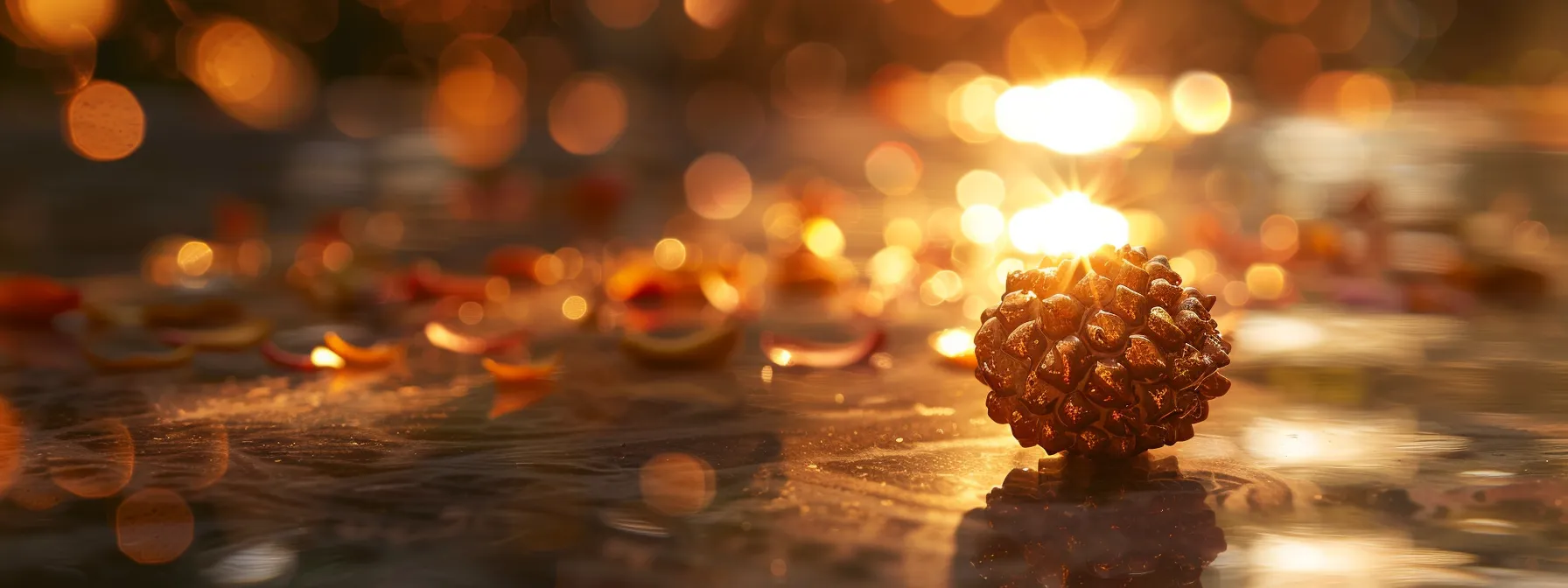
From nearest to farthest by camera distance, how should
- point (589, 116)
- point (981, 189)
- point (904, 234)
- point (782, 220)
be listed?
point (904, 234), point (782, 220), point (981, 189), point (589, 116)

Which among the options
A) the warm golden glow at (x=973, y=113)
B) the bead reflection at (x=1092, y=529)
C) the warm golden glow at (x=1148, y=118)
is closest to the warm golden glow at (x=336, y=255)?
the bead reflection at (x=1092, y=529)

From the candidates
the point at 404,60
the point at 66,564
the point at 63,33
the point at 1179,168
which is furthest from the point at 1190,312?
the point at 404,60

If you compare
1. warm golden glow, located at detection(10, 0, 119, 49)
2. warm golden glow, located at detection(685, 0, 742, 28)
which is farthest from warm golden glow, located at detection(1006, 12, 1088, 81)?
warm golden glow, located at detection(10, 0, 119, 49)

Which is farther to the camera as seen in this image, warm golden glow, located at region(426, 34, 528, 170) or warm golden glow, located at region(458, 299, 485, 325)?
warm golden glow, located at region(426, 34, 528, 170)

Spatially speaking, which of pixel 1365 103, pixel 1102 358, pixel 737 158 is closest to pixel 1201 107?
pixel 1365 103

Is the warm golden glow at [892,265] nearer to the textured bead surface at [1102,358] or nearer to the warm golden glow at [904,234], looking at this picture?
the warm golden glow at [904,234]

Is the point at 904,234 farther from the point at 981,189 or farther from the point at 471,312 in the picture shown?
the point at 981,189

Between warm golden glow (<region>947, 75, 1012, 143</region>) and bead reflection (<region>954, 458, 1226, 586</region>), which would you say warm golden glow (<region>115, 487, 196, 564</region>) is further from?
warm golden glow (<region>947, 75, 1012, 143</region>)
